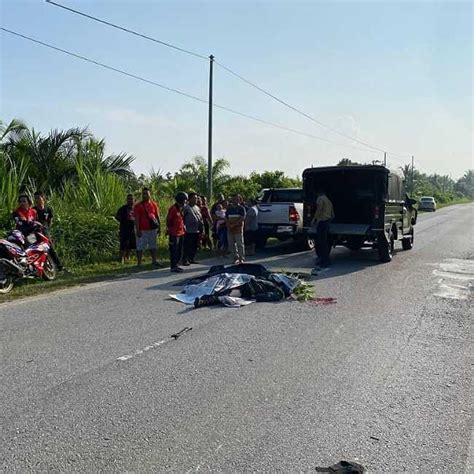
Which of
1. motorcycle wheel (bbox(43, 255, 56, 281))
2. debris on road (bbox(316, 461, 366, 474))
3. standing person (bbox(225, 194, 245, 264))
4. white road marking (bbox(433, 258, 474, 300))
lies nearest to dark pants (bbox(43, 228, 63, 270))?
motorcycle wheel (bbox(43, 255, 56, 281))

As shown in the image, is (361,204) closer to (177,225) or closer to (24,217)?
(177,225)

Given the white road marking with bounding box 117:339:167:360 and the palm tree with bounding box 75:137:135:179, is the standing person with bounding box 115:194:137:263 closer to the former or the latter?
the palm tree with bounding box 75:137:135:179

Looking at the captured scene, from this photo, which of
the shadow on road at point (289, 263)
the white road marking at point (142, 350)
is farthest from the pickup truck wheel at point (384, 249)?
the white road marking at point (142, 350)

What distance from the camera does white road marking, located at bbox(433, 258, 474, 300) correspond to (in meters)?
9.23

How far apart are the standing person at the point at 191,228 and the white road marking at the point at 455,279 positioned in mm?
5303

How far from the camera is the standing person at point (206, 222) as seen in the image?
48.0 ft

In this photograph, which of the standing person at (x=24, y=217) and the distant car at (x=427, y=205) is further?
the distant car at (x=427, y=205)

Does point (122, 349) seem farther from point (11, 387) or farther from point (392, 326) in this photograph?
point (392, 326)

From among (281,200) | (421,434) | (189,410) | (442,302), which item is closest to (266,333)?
(189,410)

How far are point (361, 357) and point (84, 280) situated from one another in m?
6.28

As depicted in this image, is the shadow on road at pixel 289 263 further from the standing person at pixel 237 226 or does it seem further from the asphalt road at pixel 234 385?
the asphalt road at pixel 234 385

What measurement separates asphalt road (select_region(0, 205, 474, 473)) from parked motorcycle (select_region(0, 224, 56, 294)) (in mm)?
977

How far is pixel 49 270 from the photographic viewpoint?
10.5 metres

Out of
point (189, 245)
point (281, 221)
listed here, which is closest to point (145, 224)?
point (189, 245)
